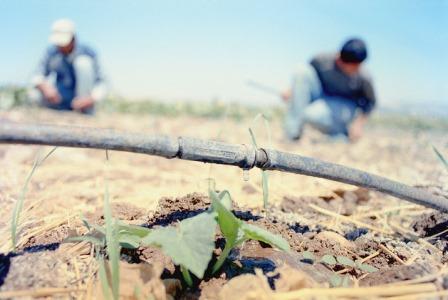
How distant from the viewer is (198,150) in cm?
127

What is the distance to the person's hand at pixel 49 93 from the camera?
6363 millimetres

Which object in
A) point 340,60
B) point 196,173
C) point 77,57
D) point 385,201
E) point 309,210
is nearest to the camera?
point 309,210

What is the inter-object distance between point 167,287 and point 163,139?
381 mm

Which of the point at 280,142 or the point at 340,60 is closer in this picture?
the point at 340,60

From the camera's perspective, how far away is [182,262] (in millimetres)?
1003

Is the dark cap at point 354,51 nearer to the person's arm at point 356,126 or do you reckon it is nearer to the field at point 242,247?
the person's arm at point 356,126

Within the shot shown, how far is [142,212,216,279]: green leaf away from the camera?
101 cm

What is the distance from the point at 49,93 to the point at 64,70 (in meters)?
0.38

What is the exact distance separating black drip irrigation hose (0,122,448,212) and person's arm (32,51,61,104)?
5640 millimetres

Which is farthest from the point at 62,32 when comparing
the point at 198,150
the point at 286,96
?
the point at 198,150

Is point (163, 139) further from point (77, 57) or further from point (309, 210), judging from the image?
point (77, 57)

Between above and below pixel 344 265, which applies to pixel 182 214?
above

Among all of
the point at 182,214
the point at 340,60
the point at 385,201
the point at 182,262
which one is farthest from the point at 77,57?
the point at 182,262


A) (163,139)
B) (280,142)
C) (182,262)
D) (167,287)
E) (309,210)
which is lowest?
(280,142)
